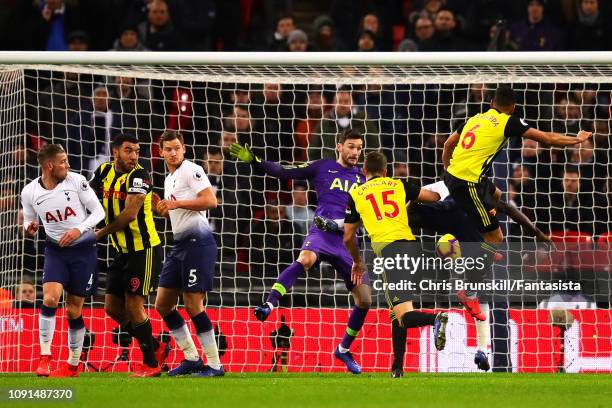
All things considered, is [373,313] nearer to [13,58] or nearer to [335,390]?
[335,390]

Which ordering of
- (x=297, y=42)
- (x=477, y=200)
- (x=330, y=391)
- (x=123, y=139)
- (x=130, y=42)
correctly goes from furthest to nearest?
A: (x=130, y=42) → (x=297, y=42) → (x=477, y=200) → (x=123, y=139) → (x=330, y=391)

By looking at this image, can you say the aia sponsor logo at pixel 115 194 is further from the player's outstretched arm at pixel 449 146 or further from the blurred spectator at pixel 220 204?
the player's outstretched arm at pixel 449 146

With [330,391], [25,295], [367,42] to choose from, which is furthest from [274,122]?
[330,391]

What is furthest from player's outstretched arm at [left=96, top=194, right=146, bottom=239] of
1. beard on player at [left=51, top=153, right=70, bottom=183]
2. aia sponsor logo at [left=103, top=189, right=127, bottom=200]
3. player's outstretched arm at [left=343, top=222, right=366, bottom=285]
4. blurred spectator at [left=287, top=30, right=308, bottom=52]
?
blurred spectator at [left=287, top=30, right=308, bottom=52]

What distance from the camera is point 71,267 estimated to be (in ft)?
33.3

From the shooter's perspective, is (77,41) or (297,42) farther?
(77,41)

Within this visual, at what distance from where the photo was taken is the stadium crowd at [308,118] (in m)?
12.7

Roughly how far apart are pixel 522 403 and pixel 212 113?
7006 mm

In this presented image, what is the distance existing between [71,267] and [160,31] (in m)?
5.66

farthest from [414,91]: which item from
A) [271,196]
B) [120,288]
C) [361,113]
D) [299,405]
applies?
[299,405]

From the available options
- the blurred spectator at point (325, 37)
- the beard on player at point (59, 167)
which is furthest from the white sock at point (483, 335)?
the blurred spectator at point (325, 37)

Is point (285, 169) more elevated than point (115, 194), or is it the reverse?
point (285, 169)

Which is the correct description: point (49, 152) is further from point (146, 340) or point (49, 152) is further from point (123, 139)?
point (146, 340)

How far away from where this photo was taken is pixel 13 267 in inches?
477
